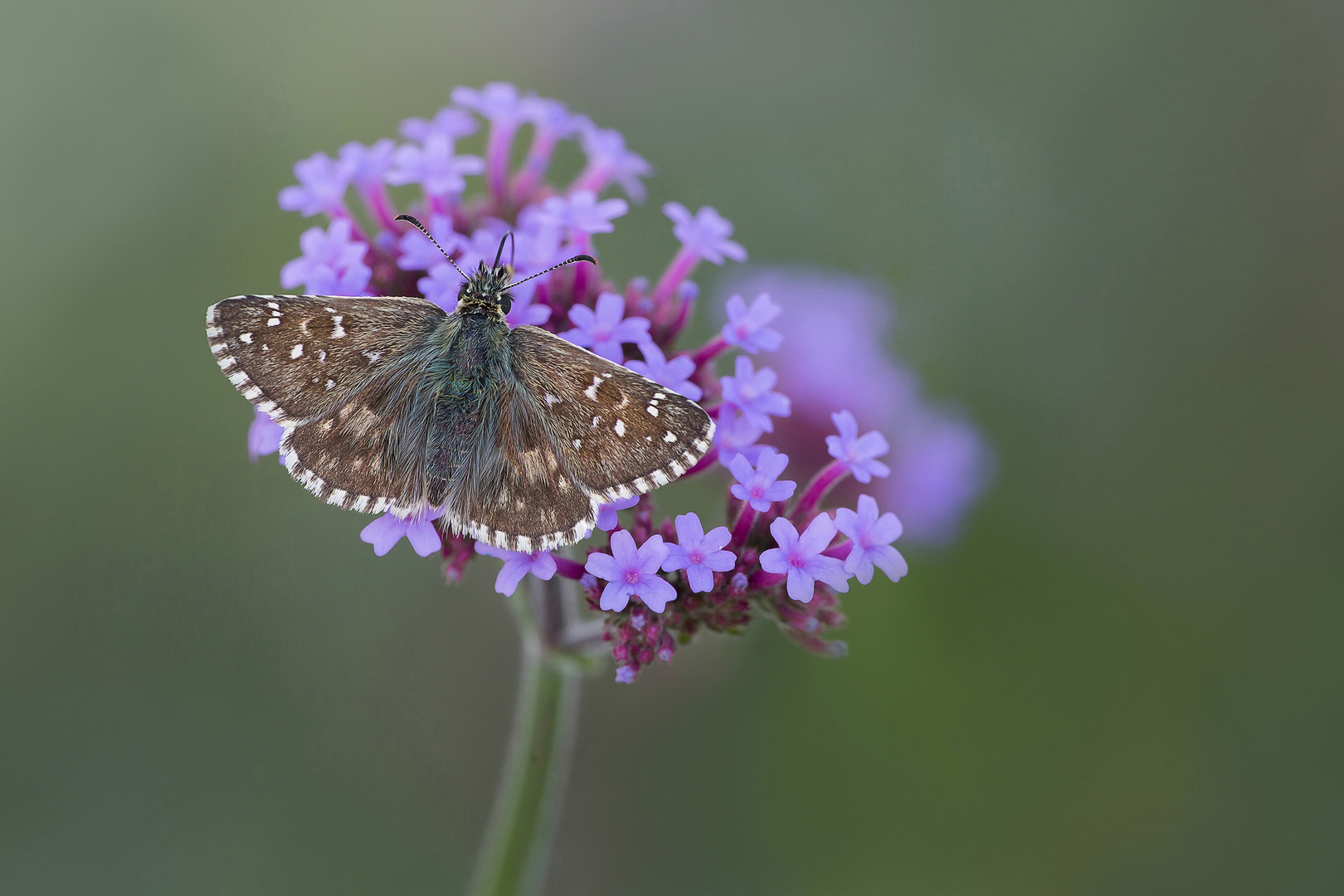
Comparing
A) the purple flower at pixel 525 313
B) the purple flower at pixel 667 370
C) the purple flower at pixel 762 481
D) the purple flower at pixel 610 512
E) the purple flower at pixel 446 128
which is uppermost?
the purple flower at pixel 446 128

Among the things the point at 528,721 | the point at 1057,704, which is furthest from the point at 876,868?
the point at 528,721

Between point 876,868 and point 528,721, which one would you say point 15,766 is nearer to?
point 528,721

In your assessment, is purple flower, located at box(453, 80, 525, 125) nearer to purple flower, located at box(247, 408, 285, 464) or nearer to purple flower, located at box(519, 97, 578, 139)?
purple flower, located at box(519, 97, 578, 139)

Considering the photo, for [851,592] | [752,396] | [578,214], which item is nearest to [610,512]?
[752,396]

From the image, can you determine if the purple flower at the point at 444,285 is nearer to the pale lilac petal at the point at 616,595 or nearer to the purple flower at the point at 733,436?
the purple flower at the point at 733,436

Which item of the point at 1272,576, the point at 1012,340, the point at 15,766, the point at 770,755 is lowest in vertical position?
the point at 15,766

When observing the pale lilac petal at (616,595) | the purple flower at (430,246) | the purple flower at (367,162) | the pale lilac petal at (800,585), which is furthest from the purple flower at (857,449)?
the purple flower at (367,162)
